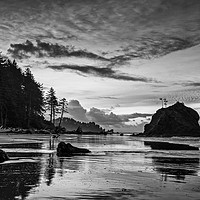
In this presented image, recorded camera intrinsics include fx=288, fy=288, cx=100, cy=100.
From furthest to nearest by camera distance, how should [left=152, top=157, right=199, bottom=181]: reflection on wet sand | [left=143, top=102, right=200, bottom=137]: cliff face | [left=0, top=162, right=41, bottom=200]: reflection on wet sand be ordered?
[left=143, top=102, right=200, bottom=137]: cliff face → [left=152, top=157, right=199, bottom=181]: reflection on wet sand → [left=0, top=162, right=41, bottom=200]: reflection on wet sand

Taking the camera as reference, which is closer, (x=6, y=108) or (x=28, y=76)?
(x=6, y=108)

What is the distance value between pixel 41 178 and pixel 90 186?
226cm

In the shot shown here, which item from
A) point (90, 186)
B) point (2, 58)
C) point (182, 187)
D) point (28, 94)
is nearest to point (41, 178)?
point (90, 186)

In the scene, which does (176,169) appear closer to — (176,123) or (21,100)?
(21,100)

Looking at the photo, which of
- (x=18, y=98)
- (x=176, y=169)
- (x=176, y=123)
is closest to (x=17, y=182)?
(x=176, y=169)

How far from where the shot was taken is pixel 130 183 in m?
10.7

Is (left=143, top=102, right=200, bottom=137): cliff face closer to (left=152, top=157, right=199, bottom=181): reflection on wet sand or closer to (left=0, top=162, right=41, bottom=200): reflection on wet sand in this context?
(left=152, top=157, right=199, bottom=181): reflection on wet sand

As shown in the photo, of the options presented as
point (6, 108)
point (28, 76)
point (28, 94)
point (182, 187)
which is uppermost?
point (28, 76)

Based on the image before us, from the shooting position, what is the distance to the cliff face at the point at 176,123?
119m

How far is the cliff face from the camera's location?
392ft

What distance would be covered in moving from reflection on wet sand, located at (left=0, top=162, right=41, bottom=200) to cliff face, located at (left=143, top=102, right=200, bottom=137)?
353 feet

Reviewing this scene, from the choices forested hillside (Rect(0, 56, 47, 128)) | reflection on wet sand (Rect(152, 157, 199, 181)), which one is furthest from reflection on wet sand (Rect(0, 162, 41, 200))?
forested hillside (Rect(0, 56, 47, 128))

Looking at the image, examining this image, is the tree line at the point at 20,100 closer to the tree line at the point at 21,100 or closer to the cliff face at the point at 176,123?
the tree line at the point at 21,100

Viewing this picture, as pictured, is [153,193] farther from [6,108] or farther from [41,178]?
[6,108]
